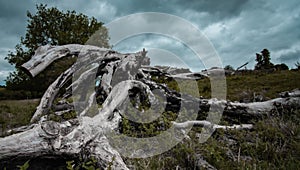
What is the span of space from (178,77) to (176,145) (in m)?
6.89

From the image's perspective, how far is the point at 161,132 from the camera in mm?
4484

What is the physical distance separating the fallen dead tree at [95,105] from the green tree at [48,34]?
40.9 ft

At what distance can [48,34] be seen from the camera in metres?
22.4

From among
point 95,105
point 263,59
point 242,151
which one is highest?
point 263,59

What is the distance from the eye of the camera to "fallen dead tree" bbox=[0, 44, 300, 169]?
2.91 m

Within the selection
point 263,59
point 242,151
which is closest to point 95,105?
point 242,151

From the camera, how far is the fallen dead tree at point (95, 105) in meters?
2.91

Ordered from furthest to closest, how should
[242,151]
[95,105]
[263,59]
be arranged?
[263,59]
[95,105]
[242,151]

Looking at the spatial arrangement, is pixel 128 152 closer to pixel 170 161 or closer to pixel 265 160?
pixel 170 161

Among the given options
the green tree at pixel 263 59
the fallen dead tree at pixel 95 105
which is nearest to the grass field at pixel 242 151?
the fallen dead tree at pixel 95 105

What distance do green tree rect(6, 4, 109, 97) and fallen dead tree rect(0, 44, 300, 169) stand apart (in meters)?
Result: 12.5

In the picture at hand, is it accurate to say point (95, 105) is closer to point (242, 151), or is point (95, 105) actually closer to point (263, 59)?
point (242, 151)

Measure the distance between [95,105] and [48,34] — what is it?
19245 millimetres

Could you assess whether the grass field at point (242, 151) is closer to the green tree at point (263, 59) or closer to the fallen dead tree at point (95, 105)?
the fallen dead tree at point (95, 105)
